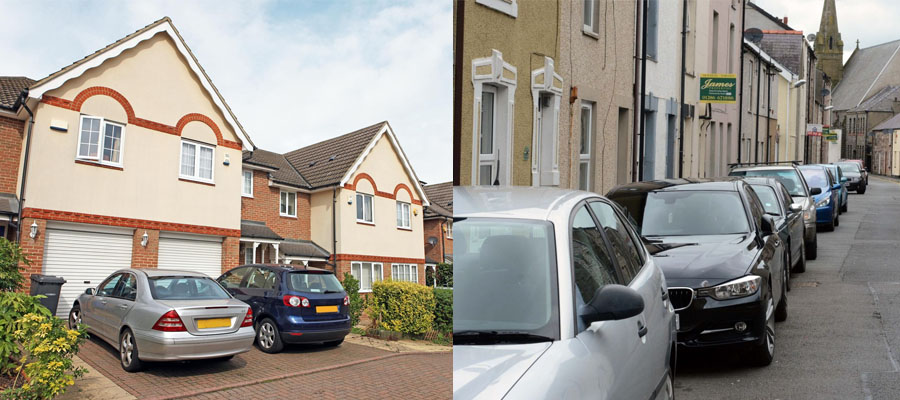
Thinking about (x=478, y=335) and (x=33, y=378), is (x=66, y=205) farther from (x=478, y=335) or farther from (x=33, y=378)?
(x=478, y=335)

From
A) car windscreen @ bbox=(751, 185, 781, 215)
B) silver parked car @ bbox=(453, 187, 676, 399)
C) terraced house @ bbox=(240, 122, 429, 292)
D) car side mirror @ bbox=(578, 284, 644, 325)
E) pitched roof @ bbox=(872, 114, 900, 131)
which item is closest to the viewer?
terraced house @ bbox=(240, 122, 429, 292)

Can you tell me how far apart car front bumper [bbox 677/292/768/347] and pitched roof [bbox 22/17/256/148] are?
4.86m

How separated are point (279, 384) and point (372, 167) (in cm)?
47

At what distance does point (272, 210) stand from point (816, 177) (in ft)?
63.9

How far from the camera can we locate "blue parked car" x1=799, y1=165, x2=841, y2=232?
18.2 m

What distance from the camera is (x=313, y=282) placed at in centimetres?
164

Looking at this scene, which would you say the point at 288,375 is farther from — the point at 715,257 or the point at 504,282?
the point at 715,257

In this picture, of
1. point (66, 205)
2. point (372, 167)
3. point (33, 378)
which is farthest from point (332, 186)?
point (33, 378)

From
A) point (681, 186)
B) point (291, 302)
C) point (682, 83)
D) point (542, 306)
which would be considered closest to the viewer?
point (291, 302)

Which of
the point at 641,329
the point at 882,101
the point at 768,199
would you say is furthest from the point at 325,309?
the point at 882,101

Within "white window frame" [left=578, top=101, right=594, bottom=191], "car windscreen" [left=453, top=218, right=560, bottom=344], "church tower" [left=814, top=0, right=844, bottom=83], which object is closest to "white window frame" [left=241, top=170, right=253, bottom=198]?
"car windscreen" [left=453, top=218, right=560, bottom=344]

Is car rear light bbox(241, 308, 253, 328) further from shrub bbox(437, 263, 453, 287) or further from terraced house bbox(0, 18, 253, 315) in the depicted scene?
shrub bbox(437, 263, 453, 287)

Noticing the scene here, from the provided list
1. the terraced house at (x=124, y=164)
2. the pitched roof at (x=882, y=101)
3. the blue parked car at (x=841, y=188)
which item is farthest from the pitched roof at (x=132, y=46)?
the pitched roof at (x=882, y=101)

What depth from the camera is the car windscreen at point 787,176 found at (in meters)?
13.8
